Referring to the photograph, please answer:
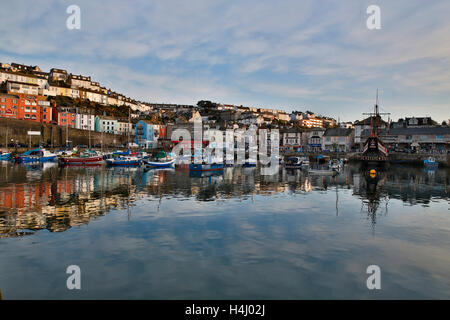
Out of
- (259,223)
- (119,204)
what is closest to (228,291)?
(259,223)

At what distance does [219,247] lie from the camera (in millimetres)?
14578

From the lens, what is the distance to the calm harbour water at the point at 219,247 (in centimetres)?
1050

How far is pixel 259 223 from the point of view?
63.0 feet

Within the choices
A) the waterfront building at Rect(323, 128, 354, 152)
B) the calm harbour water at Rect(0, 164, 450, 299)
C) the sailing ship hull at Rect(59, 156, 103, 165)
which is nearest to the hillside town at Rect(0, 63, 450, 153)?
the waterfront building at Rect(323, 128, 354, 152)

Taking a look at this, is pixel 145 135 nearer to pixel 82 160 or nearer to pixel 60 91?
pixel 60 91

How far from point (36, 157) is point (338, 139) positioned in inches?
3851

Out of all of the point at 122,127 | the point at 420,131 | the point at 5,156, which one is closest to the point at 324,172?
the point at 420,131

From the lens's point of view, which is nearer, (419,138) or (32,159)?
(32,159)

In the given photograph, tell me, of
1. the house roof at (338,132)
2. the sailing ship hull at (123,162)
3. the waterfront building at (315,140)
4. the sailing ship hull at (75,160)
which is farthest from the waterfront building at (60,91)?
the house roof at (338,132)

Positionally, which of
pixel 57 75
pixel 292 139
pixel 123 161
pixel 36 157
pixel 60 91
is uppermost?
pixel 57 75

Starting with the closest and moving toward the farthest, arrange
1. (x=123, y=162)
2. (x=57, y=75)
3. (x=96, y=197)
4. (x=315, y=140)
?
(x=96, y=197), (x=123, y=162), (x=315, y=140), (x=57, y=75)

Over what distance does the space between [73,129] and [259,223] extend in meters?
102

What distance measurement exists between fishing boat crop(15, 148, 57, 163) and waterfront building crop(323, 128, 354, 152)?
92.4 meters
